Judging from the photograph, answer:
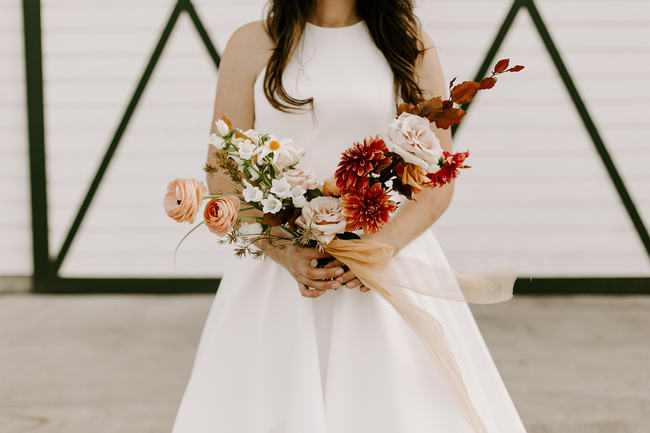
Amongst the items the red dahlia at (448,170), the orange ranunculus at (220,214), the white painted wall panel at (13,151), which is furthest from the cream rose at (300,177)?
the white painted wall panel at (13,151)

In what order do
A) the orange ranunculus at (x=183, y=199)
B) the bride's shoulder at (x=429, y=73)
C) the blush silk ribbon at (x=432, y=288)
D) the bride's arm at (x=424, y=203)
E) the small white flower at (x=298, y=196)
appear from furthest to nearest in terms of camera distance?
the bride's shoulder at (x=429, y=73) < the bride's arm at (x=424, y=203) < the blush silk ribbon at (x=432, y=288) < the small white flower at (x=298, y=196) < the orange ranunculus at (x=183, y=199)

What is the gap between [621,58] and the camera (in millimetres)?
4438

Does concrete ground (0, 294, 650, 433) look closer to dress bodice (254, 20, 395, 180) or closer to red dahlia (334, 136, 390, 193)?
dress bodice (254, 20, 395, 180)

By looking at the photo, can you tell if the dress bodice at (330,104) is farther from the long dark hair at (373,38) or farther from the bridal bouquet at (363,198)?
the bridal bouquet at (363,198)

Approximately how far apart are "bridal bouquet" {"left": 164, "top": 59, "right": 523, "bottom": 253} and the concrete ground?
6.16ft

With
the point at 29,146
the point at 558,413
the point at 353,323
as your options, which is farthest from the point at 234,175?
the point at 29,146

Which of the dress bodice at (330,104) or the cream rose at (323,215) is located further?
the dress bodice at (330,104)

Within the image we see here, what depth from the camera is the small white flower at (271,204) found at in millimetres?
1256

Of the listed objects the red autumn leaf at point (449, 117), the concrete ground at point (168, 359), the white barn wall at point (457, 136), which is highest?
the red autumn leaf at point (449, 117)

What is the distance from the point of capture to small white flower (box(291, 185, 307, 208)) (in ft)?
4.24

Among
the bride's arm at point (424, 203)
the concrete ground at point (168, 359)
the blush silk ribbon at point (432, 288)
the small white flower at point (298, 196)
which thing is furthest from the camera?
the concrete ground at point (168, 359)

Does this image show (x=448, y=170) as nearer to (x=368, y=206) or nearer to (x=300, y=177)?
(x=368, y=206)

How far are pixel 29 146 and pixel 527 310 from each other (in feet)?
12.5

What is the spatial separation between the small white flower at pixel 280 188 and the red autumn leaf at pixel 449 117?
34 centimetres
